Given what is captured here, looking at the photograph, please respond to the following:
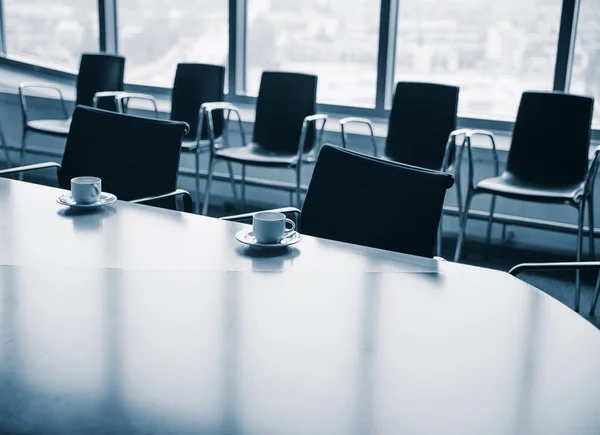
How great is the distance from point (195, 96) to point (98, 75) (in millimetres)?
749

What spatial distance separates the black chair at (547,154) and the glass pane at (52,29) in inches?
127

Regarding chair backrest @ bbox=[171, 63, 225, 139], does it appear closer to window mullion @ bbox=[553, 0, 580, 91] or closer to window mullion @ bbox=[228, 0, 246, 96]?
window mullion @ bbox=[228, 0, 246, 96]

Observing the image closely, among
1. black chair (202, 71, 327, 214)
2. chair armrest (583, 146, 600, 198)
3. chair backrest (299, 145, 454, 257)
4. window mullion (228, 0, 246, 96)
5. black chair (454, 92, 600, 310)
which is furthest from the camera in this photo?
window mullion (228, 0, 246, 96)

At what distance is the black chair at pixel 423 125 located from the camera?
3620mm

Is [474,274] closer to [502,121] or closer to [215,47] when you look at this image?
[502,121]

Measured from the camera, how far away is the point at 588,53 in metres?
3.88

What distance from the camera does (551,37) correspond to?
394cm

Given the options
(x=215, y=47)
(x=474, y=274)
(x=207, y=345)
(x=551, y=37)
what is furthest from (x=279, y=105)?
(x=207, y=345)

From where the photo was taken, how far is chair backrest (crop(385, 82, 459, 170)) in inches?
143

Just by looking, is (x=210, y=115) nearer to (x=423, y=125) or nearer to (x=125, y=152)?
(x=423, y=125)

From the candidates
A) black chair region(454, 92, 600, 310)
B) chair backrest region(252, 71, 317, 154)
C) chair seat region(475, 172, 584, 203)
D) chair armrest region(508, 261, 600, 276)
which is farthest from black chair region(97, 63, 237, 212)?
chair armrest region(508, 261, 600, 276)

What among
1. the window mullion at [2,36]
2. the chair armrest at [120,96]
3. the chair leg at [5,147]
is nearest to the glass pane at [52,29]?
the window mullion at [2,36]

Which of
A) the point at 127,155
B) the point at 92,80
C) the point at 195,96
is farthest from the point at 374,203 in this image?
the point at 92,80

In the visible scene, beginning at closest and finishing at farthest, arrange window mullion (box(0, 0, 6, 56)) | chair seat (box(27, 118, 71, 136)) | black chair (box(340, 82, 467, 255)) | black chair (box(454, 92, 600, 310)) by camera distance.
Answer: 1. black chair (box(454, 92, 600, 310))
2. black chair (box(340, 82, 467, 255))
3. chair seat (box(27, 118, 71, 136))
4. window mullion (box(0, 0, 6, 56))
